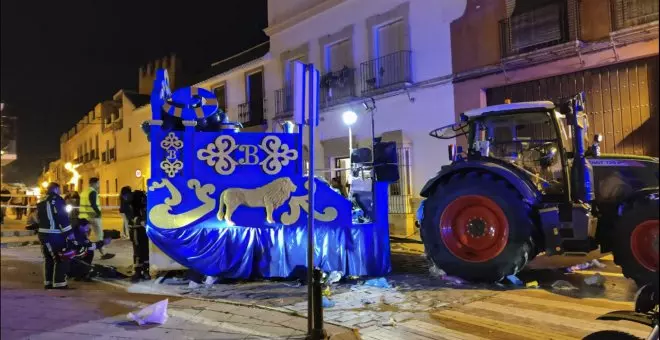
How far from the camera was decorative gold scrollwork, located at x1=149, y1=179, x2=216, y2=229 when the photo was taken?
8.31 meters

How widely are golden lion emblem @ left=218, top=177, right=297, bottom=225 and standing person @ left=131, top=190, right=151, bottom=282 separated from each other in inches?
57.5

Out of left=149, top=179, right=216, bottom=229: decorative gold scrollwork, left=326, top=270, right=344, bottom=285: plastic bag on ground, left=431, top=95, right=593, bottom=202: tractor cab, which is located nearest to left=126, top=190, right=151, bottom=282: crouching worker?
left=149, top=179, right=216, bottom=229: decorative gold scrollwork

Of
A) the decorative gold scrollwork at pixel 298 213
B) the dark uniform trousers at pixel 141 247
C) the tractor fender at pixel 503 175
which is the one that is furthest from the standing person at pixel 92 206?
the tractor fender at pixel 503 175

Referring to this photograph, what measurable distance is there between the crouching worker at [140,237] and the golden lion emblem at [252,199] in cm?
146

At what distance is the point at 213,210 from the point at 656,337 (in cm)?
647

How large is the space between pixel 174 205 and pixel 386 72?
9724 mm

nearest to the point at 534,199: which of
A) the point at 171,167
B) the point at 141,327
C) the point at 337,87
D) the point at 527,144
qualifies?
the point at 527,144

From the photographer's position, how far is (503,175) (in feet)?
25.2

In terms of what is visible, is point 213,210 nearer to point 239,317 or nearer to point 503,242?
point 239,317

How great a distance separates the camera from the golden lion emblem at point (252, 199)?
8391 mm

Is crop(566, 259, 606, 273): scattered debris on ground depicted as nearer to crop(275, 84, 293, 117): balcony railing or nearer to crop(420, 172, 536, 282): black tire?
crop(420, 172, 536, 282): black tire

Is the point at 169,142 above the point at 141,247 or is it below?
above

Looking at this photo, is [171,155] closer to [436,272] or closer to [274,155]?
[274,155]

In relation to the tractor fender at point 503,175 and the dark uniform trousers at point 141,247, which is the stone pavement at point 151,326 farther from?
the tractor fender at point 503,175
